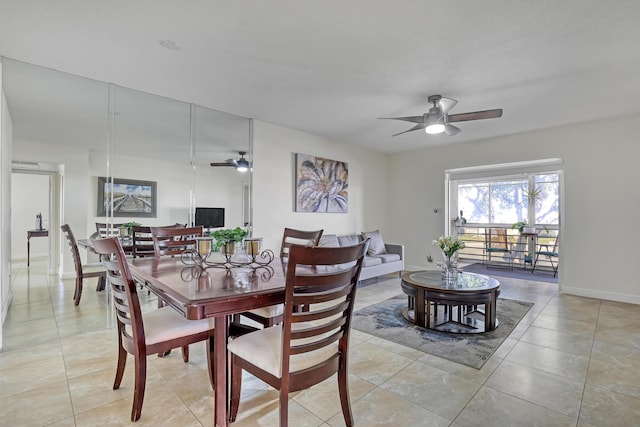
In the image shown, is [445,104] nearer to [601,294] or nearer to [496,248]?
[601,294]

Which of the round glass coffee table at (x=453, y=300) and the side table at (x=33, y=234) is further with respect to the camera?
the side table at (x=33, y=234)

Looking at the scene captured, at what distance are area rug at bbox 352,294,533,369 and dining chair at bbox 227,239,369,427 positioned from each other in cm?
130

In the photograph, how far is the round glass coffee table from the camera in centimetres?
295

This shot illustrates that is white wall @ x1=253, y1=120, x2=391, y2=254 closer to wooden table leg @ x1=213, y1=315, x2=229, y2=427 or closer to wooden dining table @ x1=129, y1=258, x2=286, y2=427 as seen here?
wooden dining table @ x1=129, y1=258, x2=286, y2=427

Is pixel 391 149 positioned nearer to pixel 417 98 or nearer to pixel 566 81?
pixel 417 98

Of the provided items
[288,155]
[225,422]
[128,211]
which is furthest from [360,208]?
[225,422]

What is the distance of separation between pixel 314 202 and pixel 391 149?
2252 mm

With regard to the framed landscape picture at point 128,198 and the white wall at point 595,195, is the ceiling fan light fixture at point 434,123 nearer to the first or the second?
the white wall at point 595,195

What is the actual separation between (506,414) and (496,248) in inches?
234

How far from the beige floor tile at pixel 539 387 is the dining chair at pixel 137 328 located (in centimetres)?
200

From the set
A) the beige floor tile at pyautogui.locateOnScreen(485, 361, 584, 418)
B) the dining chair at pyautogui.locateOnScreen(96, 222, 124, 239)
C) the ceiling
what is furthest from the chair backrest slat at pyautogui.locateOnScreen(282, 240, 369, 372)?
the dining chair at pyautogui.locateOnScreen(96, 222, 124, 239)

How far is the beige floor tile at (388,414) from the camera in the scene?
5.64ft

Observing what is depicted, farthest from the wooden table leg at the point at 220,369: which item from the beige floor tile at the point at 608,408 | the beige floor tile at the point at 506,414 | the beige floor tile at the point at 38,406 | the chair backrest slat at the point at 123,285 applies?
the beige floor tile at the point at 608,408

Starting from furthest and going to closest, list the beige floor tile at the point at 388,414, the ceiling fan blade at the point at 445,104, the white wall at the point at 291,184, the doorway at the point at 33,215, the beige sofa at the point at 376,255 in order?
the beige sofa at the point at 376,255, the white wall at the point at 291,184, the ceiling fan blade at the point at 445,104, the doorway at the point at 33,215, the beige floor tile at the point at 388,414
